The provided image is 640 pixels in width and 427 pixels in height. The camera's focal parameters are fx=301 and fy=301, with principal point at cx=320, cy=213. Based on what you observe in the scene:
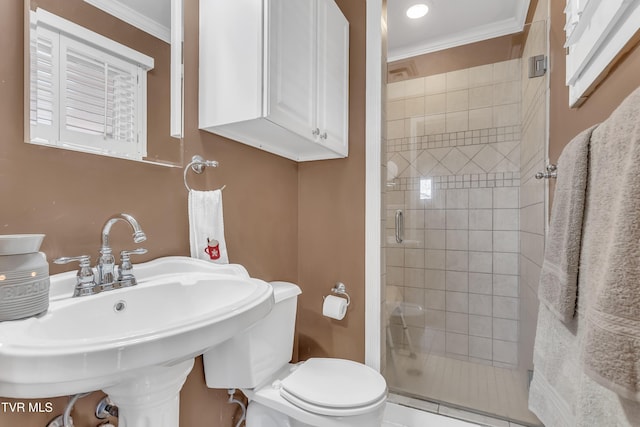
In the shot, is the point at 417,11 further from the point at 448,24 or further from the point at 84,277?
the point at 84,277

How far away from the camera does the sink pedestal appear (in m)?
0.74

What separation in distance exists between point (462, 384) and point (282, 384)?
120 cm

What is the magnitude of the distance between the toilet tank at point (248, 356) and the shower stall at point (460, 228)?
2.39 feet

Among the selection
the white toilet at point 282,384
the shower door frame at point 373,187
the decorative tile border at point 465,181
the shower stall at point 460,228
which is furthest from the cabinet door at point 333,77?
the white toilet at point 282,384

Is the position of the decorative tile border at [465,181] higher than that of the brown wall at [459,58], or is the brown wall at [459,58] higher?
the brown wall at [459,58]

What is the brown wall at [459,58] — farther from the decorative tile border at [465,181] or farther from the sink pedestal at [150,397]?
the sink pedestal at [150,397]

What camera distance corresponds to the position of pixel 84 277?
803 mm

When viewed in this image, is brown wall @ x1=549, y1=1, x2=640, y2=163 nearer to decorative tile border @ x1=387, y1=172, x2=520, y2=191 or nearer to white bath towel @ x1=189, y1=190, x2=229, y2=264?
decorative tile border @ x1=387, y1=172, x2=520, y2=191

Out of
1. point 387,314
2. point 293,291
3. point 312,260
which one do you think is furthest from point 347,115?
point 387,314

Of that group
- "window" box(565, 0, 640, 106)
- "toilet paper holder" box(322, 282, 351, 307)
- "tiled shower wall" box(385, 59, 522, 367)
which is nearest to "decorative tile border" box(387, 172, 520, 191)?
"tiled shower wall" box(385, 59, 522, 367)

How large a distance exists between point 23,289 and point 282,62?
1.00 meters

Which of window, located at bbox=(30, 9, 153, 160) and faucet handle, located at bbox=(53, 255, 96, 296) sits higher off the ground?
window, located at bbox=(30, 9, 153, 160)

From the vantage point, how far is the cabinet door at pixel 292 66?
1.08 metres

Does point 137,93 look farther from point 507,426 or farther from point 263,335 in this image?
point 507,426
